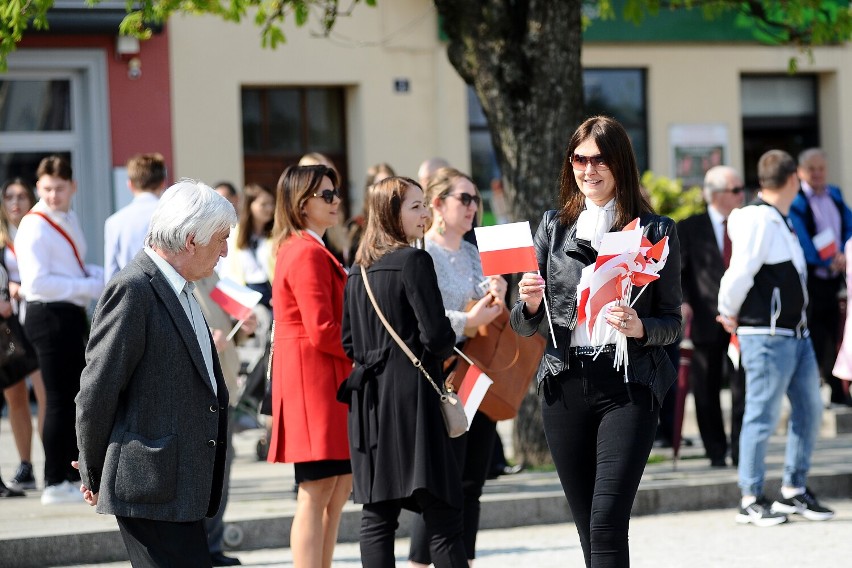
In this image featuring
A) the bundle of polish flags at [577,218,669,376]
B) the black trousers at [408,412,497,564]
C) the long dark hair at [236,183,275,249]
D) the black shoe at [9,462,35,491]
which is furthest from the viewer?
the long dark hair at [236,183,275,249]

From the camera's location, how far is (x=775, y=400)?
8484 millimetres

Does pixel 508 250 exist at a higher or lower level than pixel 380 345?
higher

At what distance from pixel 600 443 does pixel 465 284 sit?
180 cm

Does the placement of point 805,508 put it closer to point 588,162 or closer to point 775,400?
point 775,400

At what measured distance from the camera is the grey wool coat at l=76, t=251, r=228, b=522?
4262mm

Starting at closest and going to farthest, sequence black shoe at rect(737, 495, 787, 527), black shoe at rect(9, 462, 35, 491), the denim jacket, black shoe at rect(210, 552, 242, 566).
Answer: the denim jacket, black shoe at rect(210, 552, 242, 566), black shoe at rect(737, 495, 787, 527), black shoe at rect(9, 462, 35, 491)

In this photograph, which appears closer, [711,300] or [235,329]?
[235,329]

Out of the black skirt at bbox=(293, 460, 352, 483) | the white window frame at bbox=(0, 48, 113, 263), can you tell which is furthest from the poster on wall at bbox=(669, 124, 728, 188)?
the black skirt at bbox=(293, 460, 352, 483)

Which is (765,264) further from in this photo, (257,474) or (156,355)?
(156,355)

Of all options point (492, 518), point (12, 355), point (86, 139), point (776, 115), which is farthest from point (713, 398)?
point (776, 115)

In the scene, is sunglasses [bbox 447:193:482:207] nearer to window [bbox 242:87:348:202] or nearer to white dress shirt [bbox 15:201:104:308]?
white dress shirt [bbox 15:201:104:308]

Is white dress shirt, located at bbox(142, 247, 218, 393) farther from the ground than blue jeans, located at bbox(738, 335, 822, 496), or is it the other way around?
white dress shirt, located at bbox(142, 247, 218, 393)

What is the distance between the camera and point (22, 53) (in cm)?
1527

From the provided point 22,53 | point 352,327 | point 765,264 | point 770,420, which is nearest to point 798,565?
point 770,420
